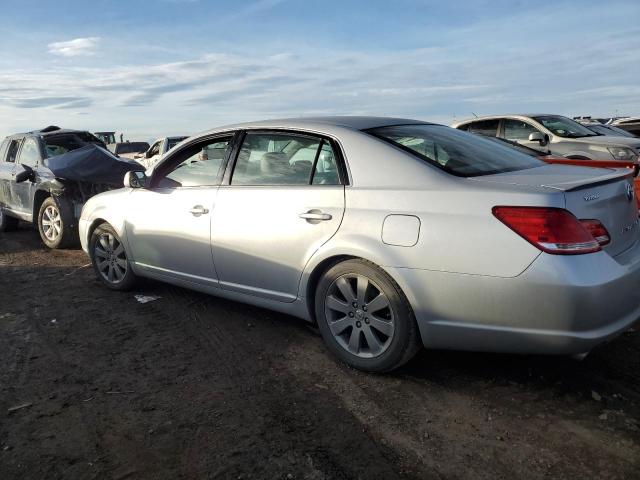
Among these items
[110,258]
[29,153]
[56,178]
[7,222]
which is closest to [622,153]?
[110,258]

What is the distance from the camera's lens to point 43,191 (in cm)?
785

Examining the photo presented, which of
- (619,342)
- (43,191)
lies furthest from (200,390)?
(43,191)

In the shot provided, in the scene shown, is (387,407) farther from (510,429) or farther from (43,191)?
(43,191)

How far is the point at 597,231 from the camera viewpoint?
2.79 metres

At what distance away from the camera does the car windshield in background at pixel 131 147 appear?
2608 centimetres

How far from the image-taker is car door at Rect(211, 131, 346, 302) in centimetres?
346

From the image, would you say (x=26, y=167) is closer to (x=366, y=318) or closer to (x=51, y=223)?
(x=51, y=223)

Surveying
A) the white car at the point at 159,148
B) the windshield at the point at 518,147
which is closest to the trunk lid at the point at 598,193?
the windshield at the point at 518,147

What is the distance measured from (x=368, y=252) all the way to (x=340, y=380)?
2.63ft

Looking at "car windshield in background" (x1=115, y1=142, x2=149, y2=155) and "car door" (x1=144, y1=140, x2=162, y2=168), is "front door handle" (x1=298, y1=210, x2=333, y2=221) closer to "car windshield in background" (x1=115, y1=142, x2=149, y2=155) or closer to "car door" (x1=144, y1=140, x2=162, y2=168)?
"car door" (x1=144, y1=140, x2=162, y2=168)

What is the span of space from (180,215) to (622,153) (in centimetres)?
835

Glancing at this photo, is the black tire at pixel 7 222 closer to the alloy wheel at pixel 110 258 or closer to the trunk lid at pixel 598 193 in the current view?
the alloy wheel at pixel 110 258

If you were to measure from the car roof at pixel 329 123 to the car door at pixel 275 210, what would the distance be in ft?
0.24

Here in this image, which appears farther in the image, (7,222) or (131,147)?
(131,147)
